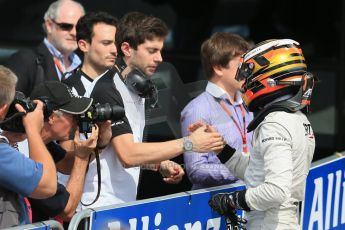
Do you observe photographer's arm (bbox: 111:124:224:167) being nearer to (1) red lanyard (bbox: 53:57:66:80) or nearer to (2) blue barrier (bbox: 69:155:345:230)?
(2) blue barrier (bbox: 69:155:345:230)

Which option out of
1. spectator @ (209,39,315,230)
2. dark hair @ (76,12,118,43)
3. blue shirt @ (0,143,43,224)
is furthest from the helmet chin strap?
dark hair @ (76,12,118,43)

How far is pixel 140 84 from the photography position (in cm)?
521

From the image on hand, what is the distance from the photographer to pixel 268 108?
4.78 metres

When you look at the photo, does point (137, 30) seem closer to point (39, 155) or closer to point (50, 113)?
point (50, 113)

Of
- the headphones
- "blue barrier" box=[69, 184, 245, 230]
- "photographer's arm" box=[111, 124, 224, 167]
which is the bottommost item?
"blue barrier" box=[69, 184, 245, 230]

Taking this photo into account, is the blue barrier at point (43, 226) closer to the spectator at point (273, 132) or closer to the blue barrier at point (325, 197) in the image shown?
Answer: the spectator at point (273, 132)

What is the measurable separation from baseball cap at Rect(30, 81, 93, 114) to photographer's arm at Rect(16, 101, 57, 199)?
0.78 ft

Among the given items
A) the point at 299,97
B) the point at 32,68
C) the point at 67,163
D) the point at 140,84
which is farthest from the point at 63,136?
the point at 32,68

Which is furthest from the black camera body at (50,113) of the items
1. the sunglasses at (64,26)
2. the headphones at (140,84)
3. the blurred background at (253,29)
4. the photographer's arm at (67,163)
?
the blurred background at (253,29)

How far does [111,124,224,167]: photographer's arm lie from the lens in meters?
5.05

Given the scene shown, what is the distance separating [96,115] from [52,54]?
2408mm

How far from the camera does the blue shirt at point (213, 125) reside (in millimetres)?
5469

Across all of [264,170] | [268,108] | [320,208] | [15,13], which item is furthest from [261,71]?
[15,13]

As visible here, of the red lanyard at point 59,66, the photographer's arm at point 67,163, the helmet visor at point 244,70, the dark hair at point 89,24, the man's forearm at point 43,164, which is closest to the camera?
the man's forearm at point 43,164
